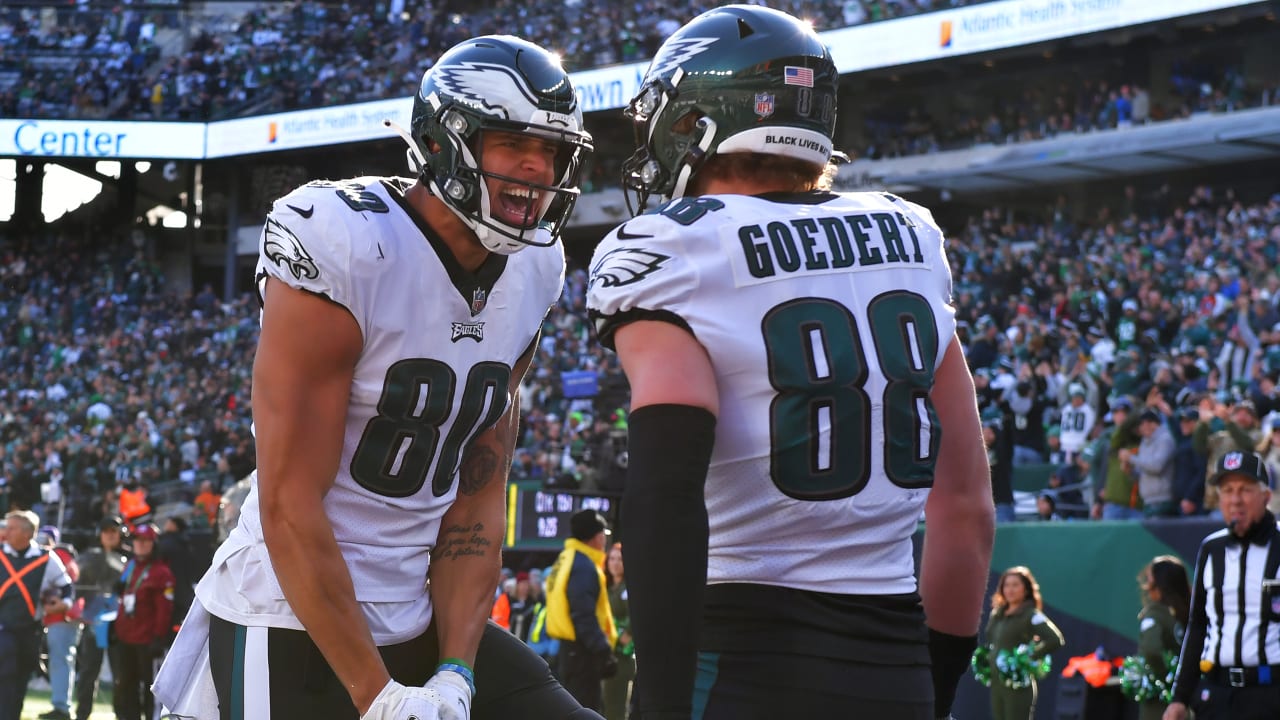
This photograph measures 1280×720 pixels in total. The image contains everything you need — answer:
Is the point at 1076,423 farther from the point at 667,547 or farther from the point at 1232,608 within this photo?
the point at 667,547

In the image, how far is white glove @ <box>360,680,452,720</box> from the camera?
9.71 feet

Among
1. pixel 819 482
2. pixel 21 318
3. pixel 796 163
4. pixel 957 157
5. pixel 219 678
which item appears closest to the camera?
pixel 819 482

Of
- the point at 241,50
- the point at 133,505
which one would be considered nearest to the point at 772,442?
the point at 133,505

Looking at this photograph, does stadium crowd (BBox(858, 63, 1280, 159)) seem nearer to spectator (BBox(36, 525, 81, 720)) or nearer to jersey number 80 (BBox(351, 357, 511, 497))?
spectator (BBox(36, 525, 81, 720))

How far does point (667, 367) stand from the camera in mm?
2322

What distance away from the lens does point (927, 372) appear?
251 cm

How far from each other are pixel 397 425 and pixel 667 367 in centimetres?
98

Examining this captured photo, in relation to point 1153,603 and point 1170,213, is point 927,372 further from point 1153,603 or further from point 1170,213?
point 1170,213

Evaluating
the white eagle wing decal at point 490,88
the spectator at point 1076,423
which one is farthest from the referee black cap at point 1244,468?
the spectator at point 1076,423

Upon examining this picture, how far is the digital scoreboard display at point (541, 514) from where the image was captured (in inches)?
635

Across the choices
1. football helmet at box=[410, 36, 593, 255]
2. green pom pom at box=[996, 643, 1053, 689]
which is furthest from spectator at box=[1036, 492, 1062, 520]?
football helmet at box=[410, 36, 593, 255]

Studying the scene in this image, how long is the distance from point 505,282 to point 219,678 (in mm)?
979

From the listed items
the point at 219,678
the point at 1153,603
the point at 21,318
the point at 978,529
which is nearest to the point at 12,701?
the point at 1153,603

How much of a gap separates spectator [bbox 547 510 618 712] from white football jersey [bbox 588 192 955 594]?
776 centimetres
